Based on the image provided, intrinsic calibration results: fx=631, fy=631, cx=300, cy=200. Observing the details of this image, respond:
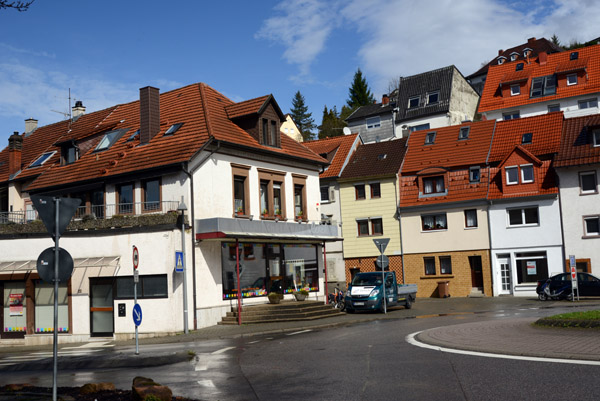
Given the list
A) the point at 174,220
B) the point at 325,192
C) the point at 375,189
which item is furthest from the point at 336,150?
the point at 174,220

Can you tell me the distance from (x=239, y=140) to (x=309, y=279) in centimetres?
816

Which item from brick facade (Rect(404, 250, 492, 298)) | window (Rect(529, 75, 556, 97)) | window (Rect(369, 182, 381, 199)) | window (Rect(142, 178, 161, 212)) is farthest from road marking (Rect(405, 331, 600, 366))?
window (Rect(529, 75, 556, 97))

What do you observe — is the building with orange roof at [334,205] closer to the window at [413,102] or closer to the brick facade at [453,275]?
the brick facade at [453,275]

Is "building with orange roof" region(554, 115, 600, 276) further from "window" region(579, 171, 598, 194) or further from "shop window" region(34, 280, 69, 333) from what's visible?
"shop window" region(34, 280, 69, 333)

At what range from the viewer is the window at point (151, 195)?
87.4 feet

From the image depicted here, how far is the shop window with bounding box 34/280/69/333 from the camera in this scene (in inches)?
1016

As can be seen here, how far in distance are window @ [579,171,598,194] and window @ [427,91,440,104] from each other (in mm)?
29142

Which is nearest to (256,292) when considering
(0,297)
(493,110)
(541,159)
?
(0,297)

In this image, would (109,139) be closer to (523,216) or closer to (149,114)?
(149,114)

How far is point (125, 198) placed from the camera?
91.5 feet

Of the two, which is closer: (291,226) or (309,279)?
(291,226)

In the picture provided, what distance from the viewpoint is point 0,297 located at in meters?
26.9

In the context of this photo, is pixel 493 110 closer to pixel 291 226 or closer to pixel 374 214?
pixel 374 214

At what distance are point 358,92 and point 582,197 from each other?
67556 mm
